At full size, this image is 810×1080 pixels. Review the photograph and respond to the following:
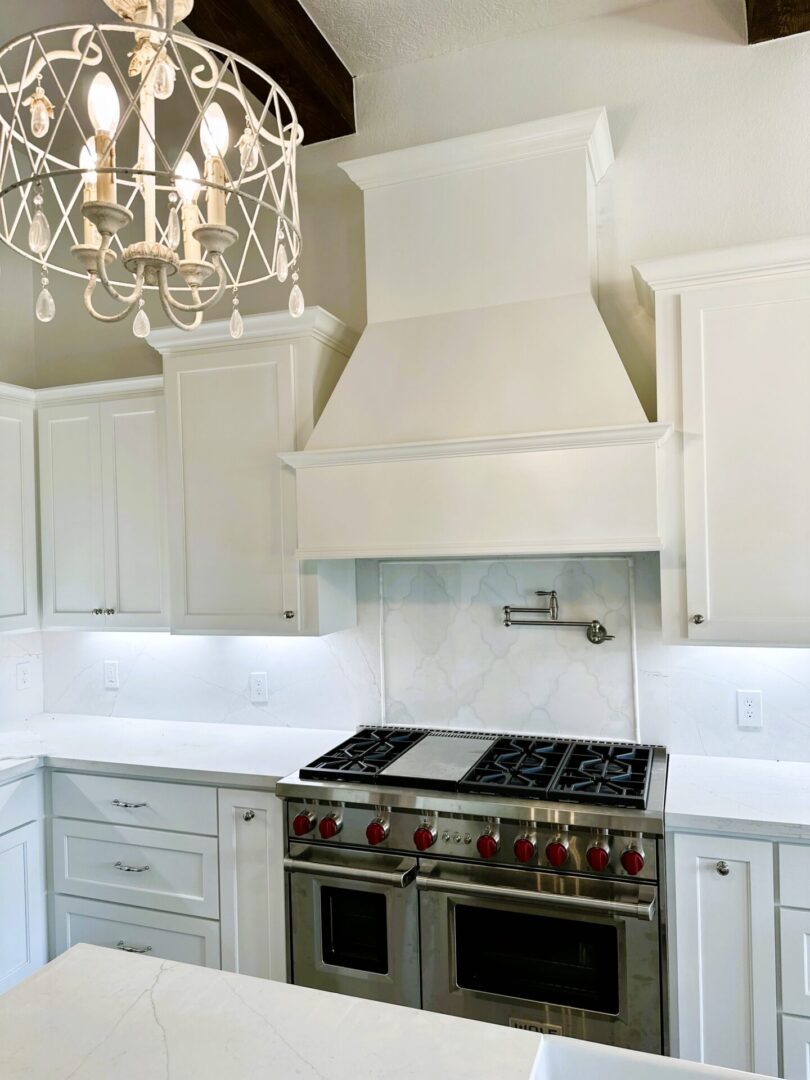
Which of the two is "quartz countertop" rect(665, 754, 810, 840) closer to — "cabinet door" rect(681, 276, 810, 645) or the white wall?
the white wall

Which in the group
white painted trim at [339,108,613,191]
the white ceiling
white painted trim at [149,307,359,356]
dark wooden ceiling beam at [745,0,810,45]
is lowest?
white painted trim at [149,307,359,356]

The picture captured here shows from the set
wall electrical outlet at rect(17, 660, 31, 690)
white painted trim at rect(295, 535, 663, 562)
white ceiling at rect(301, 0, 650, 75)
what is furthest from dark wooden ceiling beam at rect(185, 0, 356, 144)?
wall electrical outlet at rect(17, 660, 31, 690)

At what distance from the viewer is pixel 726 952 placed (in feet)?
6.52

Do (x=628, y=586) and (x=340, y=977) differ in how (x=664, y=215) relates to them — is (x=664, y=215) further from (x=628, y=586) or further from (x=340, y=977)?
(x=340, y=977)

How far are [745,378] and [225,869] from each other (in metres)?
2.15

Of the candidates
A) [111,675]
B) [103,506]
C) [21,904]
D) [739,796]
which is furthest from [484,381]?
[21,904]

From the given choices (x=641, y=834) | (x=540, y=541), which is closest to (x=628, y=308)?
(x=540, y=541)

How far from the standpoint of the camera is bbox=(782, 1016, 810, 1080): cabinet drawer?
1.92m

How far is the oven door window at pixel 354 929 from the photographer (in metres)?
2.23

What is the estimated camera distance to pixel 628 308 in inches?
103

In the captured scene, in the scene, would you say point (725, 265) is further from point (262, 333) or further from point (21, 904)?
point (21, 904)

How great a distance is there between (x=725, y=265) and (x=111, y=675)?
2816mm

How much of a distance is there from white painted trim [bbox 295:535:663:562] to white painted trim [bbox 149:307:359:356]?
2.46 ft

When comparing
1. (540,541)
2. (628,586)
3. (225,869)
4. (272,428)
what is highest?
(272,428)
